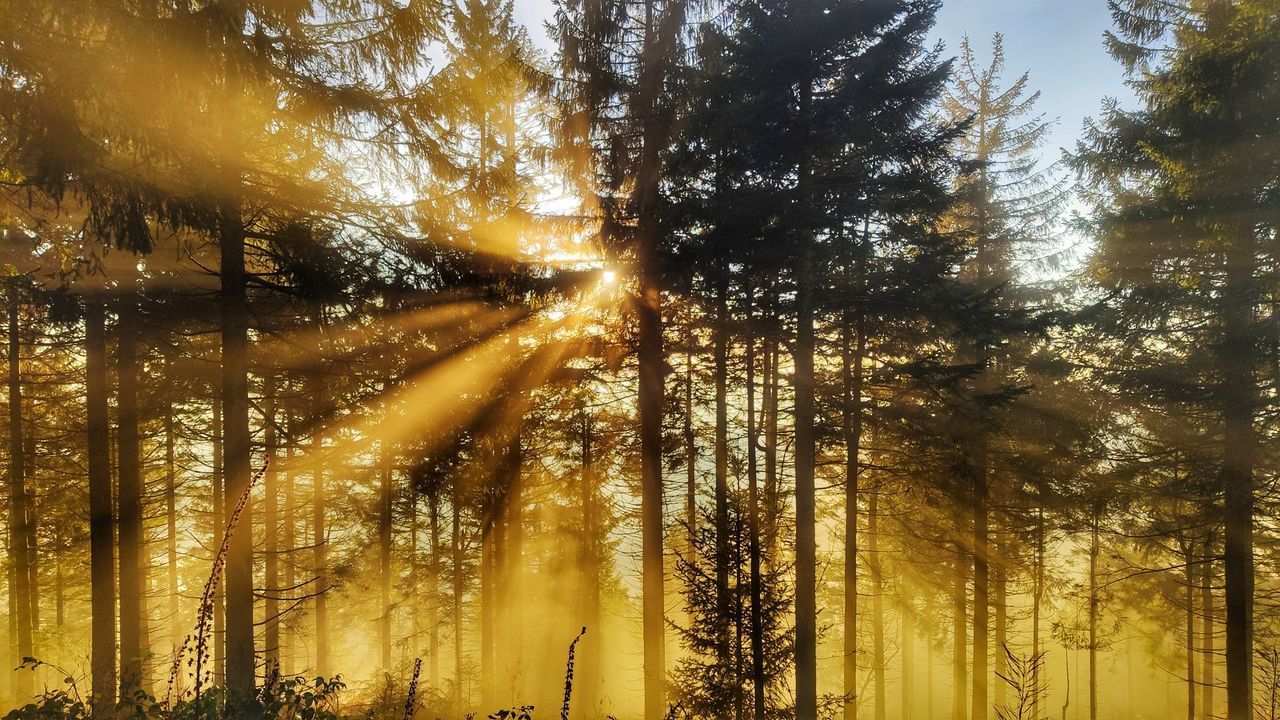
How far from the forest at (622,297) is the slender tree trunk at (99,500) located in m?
0.06

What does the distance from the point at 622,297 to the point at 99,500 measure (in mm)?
9872

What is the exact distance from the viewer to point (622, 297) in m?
10.7

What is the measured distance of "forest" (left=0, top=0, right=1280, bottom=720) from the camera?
6109 millimetres

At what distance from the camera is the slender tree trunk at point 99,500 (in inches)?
341

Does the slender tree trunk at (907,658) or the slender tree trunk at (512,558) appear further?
the slender tree trunk at (907,658)

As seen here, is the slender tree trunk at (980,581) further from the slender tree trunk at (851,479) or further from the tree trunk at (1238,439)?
the tree trunk at (1238,439)

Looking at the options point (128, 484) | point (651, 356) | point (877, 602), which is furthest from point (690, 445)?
point (128, 484)

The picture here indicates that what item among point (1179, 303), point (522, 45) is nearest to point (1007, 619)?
point (1179, 303)

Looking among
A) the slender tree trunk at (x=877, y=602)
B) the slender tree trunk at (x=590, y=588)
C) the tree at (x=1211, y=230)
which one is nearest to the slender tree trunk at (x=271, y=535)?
the slender tree trunk at (x=590, y=588)

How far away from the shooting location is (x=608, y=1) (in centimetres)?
1027

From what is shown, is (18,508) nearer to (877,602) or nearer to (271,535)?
(271,535)

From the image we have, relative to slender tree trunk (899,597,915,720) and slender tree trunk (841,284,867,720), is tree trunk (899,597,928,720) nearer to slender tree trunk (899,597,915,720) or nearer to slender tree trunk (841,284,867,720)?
slender tree trunk (899,597,915,720)

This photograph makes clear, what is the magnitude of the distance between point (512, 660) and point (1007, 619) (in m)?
14.6

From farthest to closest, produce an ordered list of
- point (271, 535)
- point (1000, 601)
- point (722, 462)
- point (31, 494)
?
point (1000, 601)
point (271, 535)
point (722, 462)
point (31, 494)
